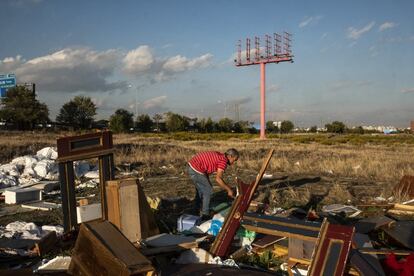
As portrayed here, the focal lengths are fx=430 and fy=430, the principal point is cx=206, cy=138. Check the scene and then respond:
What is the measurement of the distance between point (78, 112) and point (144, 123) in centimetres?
1327

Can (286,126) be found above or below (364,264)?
below

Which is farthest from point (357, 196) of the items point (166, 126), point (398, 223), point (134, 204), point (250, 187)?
point (166, 126)

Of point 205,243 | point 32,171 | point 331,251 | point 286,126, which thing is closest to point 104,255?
point 205,243

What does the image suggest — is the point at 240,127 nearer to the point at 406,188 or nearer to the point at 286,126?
the point at 286,126

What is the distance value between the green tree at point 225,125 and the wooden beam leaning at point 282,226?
3088 inches

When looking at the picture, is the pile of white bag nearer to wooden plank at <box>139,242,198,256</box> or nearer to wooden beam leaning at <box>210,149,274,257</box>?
wooden beam leaning at <box>210,149,274,257</box>

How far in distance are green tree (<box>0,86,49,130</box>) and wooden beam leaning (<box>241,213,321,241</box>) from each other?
48.3m

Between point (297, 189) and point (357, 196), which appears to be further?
point (297, 189)

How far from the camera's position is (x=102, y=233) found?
4340 millimetres

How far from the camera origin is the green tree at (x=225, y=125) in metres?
84.2

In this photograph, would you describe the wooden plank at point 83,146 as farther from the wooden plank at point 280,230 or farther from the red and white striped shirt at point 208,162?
the wooden plank at point 280,230

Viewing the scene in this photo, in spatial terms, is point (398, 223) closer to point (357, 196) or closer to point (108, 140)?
point (357, 196)

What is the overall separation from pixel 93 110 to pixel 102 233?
195 ft

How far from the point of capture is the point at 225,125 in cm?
8519
